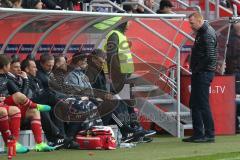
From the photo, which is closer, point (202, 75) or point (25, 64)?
point (25, 64)

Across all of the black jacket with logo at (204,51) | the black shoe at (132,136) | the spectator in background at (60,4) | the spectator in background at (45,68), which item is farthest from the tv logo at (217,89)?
the spectator in background at (45,68)

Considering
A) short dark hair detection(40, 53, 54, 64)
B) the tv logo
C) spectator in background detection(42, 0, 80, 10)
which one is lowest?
the tv logo

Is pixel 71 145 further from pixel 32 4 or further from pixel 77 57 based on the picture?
pixel 32 4

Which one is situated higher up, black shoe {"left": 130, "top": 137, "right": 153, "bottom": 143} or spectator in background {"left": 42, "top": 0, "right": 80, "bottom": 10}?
spectator in background {"left": 42, "top": 0, "right": 80, "bottom": 10}

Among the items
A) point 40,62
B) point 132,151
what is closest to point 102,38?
point 40,62

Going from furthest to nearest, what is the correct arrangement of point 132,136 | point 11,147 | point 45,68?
point 132,136, point 45,68, point 11,147

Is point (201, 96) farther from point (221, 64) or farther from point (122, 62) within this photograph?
point (221, 64)

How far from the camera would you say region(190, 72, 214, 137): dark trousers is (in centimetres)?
1619

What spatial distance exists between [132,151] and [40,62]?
2248 mm

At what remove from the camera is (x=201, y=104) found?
1631 centimetres

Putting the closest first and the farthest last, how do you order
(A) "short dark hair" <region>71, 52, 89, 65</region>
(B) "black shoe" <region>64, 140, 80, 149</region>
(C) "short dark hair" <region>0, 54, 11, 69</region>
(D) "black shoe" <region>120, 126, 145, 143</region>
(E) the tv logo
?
(C) "short dark hair" <region>0, 54, 11, 69</region> < (B) "black shoe" <region>64, 140, 80, 149</region> < (A) "short dark hair" <region>71, 52, 89, 65</region> < (D) "black shoe" <region>120, 126, 145, 143</region> < (E) the tv logo

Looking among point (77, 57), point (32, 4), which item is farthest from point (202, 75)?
point (32, 4)

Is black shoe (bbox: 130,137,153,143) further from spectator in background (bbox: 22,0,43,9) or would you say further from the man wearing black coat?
spectator in background (bbox: 22,0,43,9)

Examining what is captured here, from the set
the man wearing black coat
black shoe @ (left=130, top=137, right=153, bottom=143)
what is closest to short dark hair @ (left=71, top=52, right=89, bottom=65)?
black shoe @ (left=130, top=137, right=153, bottom=143)
